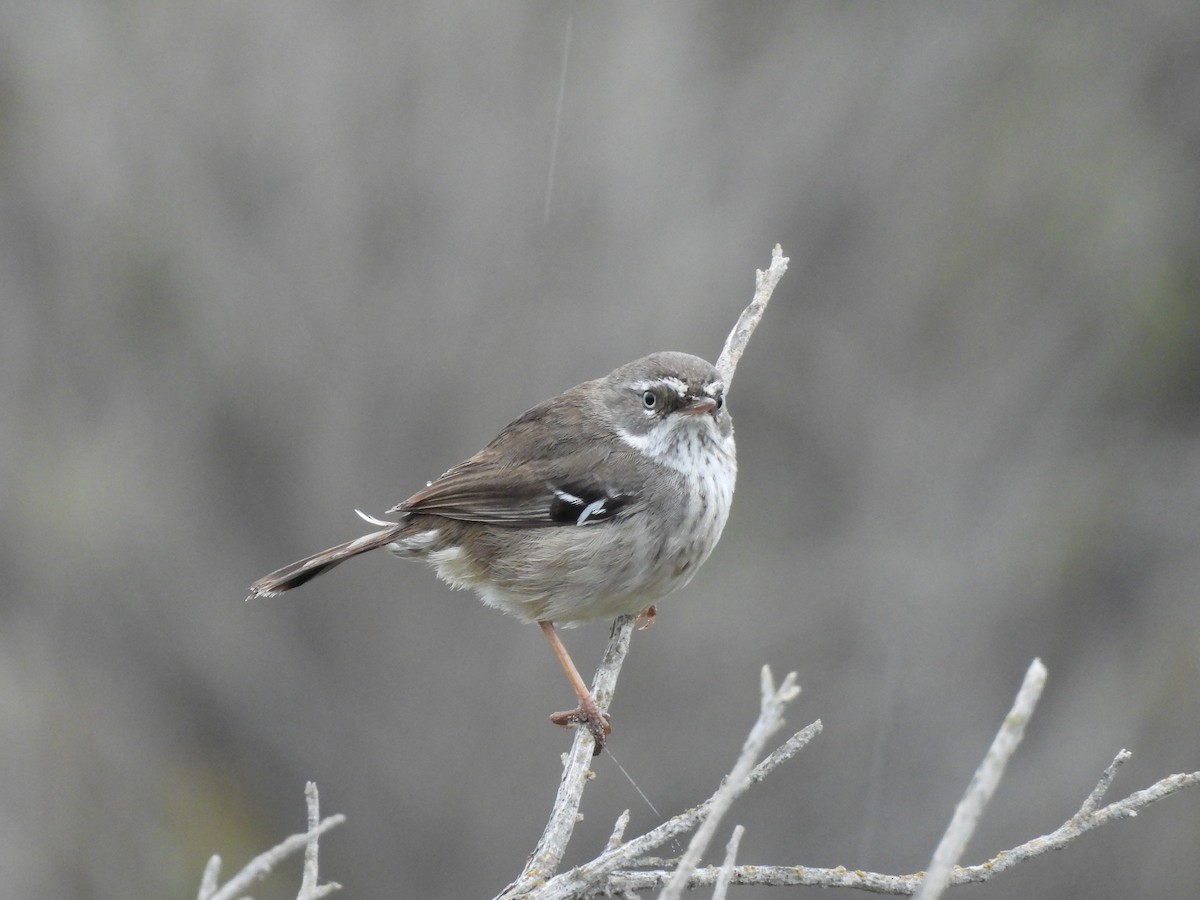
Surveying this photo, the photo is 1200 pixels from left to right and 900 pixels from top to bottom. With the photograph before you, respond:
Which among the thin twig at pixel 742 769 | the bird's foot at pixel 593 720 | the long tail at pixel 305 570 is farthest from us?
the long tail at pixel 305 570

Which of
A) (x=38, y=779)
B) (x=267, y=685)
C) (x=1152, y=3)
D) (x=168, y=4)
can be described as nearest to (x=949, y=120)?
(x=1152, y=3)

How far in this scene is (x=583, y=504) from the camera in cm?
494

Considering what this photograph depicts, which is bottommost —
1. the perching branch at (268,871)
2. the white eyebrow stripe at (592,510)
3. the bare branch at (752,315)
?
the perching branch at (268,871)

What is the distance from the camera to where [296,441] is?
11609 mm

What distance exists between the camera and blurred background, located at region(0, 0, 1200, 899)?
11.4 metres

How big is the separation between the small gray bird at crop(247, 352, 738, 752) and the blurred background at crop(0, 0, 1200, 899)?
5674 millimetres

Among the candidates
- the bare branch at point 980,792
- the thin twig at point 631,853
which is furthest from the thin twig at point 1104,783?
the bare branch at point 980,792

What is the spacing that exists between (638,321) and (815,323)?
187 cm

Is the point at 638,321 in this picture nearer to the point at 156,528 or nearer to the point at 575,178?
the point at 575,178

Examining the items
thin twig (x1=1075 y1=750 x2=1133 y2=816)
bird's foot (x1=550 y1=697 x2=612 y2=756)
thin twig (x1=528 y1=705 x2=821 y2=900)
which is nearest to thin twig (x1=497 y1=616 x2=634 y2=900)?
bird's foot (x1=550 y1=697 x2=612 y2=756)

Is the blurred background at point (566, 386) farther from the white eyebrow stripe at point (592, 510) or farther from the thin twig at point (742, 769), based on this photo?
the thin twig at point (742, 769)

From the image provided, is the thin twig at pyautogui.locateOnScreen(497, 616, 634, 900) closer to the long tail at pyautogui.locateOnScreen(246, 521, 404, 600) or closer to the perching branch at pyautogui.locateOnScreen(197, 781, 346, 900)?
the perching branch at pyautogui.locateOnScreen(197, 781, 346, 900)

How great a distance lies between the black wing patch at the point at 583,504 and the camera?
4.85 m

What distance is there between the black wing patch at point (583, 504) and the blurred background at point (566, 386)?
583 cm
